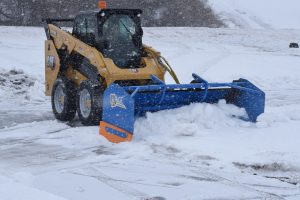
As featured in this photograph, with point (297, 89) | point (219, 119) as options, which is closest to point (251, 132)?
point (219, 119)

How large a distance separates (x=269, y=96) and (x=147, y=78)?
560 cm

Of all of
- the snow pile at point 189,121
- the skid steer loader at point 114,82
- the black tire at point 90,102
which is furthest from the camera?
the black tire at point 90,102

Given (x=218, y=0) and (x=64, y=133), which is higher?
(x=218, y=0)

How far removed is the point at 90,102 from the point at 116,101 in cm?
122

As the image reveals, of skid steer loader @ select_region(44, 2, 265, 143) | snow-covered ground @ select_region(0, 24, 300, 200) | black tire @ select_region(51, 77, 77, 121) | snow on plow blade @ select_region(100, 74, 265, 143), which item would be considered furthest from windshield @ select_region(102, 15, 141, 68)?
snow-covered ground @ select_region(0, 24, 300, 200)

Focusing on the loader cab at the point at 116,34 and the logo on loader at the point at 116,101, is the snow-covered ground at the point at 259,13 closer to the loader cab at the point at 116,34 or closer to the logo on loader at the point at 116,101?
the loader cab at the point at 116,34

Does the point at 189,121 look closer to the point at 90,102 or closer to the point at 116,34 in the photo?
the point at 90,102

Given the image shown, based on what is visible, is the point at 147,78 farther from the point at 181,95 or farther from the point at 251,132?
the point at 251,132

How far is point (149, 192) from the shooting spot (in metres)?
5.64

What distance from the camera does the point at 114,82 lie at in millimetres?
9125

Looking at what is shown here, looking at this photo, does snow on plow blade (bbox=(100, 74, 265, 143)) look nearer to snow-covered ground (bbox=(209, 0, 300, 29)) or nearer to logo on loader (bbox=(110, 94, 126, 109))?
logo on loader (bbox=(110, 94, 126, 109))

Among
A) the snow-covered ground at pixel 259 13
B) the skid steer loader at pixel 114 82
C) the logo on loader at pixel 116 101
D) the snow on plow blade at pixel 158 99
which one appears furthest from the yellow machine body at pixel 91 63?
the snow-covered ground at pixel 259 13

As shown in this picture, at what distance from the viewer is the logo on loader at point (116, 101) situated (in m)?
8.08

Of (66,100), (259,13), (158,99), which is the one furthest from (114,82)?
(259,13)
